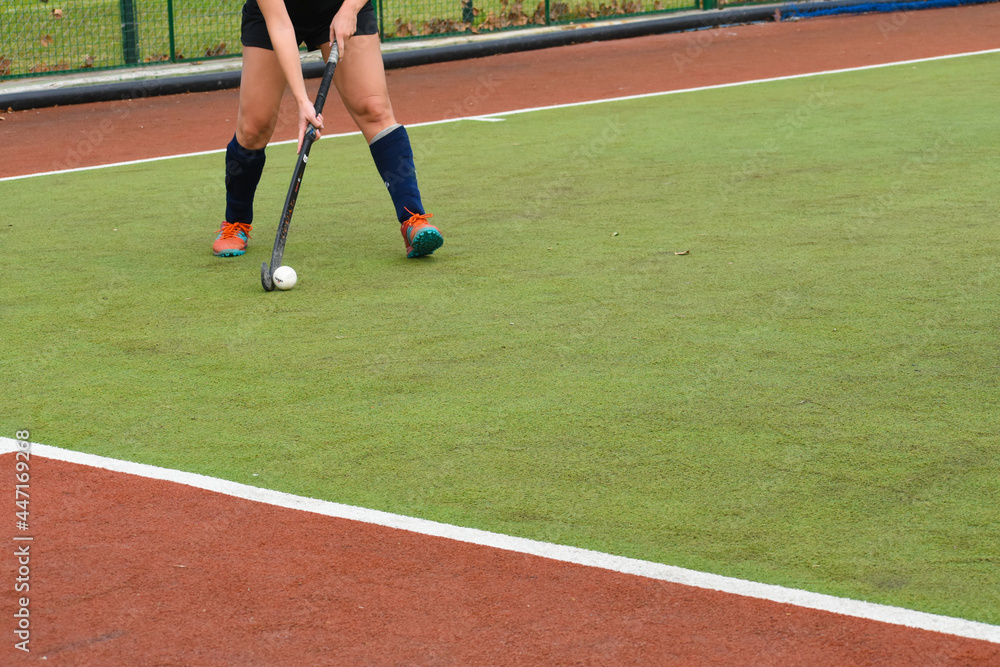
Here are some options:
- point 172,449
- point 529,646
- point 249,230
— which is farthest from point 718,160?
point 529,646

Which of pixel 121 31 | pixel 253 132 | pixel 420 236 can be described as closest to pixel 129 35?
pixel 121 31

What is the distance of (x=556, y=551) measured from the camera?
3.50 metres

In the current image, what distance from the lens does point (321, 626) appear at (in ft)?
10.3

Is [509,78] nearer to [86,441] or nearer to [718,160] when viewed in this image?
[718,160]

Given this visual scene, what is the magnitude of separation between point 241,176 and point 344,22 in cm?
108

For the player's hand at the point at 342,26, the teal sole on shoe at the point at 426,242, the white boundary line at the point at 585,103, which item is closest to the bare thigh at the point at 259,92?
the player's hand at the point at 342,26

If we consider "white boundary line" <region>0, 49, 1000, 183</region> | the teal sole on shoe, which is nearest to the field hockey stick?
the teal sole on shoe

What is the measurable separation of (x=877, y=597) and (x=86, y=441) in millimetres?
2535

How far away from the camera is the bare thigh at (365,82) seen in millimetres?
6688

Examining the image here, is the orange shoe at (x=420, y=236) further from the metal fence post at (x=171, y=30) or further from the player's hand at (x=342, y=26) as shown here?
the metal fence post at (x=171, y=30)

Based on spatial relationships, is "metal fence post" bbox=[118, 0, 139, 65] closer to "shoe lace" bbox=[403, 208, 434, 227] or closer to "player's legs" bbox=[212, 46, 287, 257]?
"player's legs" bbox=[212, 46, 287, 257]

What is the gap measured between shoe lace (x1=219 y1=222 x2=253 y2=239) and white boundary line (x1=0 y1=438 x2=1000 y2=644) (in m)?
2.93

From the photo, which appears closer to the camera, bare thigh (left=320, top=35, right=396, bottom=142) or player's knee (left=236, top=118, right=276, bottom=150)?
bare thigh (left=320, top=35, right=396, bottom=142)

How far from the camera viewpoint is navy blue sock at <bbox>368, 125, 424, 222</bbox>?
6.74 m
